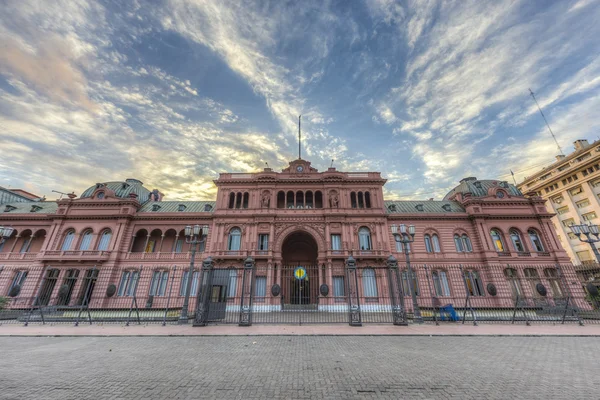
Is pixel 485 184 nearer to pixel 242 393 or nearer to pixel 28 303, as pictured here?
pixel 242 393

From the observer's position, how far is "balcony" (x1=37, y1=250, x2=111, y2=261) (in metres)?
23.5

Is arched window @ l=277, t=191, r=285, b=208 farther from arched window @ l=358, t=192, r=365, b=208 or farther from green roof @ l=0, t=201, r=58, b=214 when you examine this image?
green roof @ l=0, t=201, r=58, b=214

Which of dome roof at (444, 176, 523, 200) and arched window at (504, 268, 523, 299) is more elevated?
dome roof at (444, 176, 523, 200)

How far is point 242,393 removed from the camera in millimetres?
4223

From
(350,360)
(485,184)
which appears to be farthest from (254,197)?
(485,184)

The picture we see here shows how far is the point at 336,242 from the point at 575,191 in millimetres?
50254

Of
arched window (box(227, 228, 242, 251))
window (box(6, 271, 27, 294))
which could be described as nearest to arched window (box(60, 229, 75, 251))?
window (box(6, 271, 27, 294))

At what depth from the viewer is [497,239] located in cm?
2577

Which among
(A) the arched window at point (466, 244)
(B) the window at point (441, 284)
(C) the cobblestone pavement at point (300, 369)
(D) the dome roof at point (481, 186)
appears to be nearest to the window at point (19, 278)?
(C) the cobblestone pavement at point (300, 369)

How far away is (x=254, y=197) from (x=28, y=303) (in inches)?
924

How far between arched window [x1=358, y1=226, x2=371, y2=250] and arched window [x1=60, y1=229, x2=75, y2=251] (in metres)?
32.5

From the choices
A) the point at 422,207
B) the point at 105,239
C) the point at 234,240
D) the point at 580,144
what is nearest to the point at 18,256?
the point at 105,239

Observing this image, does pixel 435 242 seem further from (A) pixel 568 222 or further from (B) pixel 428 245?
(A) pixel 568 222

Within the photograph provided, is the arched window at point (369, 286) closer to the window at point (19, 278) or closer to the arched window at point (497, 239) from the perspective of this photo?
the arched window at point (497, 239)
